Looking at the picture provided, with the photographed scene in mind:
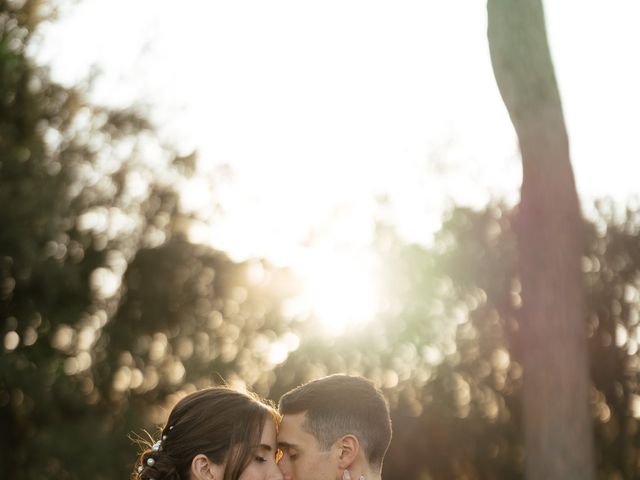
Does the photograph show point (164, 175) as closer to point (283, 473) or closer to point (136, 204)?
point (136, 204)

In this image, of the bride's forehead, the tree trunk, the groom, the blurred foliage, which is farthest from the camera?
the blurred foliage

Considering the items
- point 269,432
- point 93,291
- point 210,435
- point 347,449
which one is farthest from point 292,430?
point 93,291

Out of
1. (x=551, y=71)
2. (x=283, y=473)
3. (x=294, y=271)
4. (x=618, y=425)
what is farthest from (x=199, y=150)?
(x=283, y=473)

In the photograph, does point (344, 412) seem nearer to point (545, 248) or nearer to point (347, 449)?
point (347, 449)

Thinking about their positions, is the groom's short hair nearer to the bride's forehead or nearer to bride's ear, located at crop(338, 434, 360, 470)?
bride's ear, located at crop(338, 434, 360, 470)

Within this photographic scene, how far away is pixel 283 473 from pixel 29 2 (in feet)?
67.6

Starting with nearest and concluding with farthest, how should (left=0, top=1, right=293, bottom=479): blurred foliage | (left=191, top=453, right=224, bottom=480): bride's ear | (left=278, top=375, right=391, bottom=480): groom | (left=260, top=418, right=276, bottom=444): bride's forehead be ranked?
1. (left=191, top=453, right=224, bottom=480): bride's ear
2. (left=260, top=418, right=276, bottom=444): bride's forehead
3. (left=278, top=375, right=391, bottom=480): groom
4. (left=0, top=1, right=293, bottom=479): blurred foliage

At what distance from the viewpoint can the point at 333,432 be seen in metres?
5.18

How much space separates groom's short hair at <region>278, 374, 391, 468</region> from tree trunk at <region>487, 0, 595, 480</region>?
10.0 ft

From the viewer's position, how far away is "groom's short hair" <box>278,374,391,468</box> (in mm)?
5188

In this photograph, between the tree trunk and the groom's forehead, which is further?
the tree trunk

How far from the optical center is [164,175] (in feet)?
93.7

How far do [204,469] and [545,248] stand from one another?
4.17m

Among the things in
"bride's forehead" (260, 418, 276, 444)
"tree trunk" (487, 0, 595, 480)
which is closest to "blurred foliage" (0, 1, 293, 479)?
"tree trunk" (487, 0, 595, 480)
